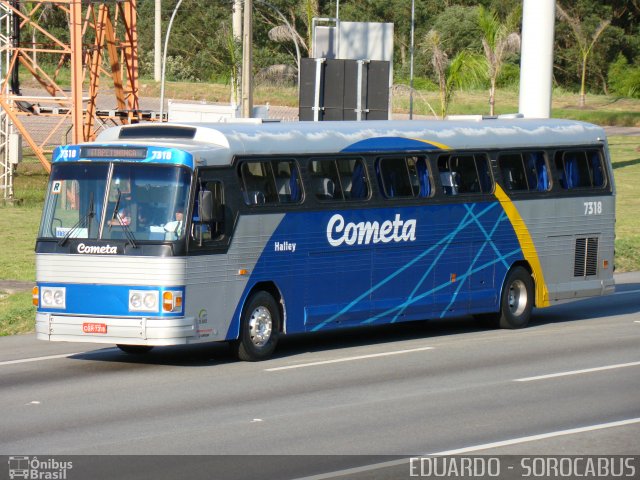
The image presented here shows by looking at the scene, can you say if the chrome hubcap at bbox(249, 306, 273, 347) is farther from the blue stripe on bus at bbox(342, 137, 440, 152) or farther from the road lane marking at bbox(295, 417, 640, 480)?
the road lane marking at bbox(295, 417, 640, 480)

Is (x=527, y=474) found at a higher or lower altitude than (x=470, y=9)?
lower

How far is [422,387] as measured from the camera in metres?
14.0

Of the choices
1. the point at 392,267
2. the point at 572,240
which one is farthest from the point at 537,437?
the point at 572,240

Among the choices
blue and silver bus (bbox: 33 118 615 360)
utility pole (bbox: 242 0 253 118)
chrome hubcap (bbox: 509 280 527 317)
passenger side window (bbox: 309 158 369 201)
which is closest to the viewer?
blue and silver bus (bbox: 33 118 615 360)

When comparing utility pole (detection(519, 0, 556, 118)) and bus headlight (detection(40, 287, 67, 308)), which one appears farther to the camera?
utility pole (detection(519, 0, 556, 118))

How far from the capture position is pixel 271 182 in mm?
16375

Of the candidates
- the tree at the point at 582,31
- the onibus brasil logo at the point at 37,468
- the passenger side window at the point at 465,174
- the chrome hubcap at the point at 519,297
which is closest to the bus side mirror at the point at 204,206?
the passenger side window at the point at 465,174

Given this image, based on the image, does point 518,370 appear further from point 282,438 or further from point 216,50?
point 216,50

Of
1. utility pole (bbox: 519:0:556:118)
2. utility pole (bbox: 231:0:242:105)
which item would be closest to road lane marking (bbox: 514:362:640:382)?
utility pole (bbox: 519:0:556:118)

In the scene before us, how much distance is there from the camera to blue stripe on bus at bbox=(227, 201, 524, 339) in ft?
54.2

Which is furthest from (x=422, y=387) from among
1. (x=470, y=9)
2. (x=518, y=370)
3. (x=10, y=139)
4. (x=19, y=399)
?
(x=470, y=9)

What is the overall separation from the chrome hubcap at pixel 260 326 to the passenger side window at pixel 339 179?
1.80m

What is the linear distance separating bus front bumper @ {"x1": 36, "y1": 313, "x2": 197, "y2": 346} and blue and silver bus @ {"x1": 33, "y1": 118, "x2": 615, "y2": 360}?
0.06 ft

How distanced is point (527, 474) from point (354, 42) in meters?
19.0
